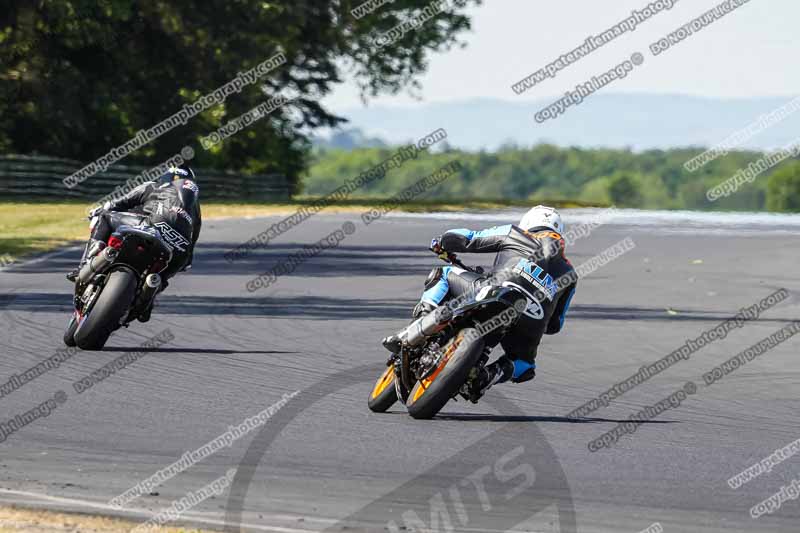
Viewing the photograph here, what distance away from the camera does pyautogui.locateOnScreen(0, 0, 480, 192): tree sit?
46.5 meters

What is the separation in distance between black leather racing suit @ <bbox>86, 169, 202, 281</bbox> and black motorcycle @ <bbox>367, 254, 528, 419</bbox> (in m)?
3.75

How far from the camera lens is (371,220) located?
39.5m

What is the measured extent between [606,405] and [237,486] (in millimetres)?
4488

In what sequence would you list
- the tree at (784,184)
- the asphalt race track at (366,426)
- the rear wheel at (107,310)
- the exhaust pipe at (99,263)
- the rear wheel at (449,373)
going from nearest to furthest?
the asphalt race track at (366,426) → the rear wheel at (449,373) → the rear wheel at (107,310) → the exhaust pipe at (99,263) → the tree at (784,184)

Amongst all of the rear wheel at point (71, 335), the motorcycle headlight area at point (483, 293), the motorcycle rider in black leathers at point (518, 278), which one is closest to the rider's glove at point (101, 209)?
the rear wheel at point (71, 335)

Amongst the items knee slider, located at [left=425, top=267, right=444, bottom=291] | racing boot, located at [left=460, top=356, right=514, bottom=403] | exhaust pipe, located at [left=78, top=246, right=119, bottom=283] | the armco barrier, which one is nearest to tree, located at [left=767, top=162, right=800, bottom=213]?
the armco barrier

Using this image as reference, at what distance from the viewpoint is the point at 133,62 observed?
164 ft

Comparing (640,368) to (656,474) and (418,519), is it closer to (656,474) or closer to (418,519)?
(656,474)

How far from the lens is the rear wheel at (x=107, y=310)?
1300 centimetres

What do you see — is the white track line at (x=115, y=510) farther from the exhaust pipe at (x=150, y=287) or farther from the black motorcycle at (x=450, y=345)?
the exhaust pipe at (x=150, y=287)

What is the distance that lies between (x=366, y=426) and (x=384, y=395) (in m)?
0.54

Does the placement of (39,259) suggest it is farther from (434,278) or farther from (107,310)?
(434,278)

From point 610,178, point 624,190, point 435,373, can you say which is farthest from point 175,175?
point 610,178

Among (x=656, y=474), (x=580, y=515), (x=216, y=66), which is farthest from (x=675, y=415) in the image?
(x=216, y=66)
